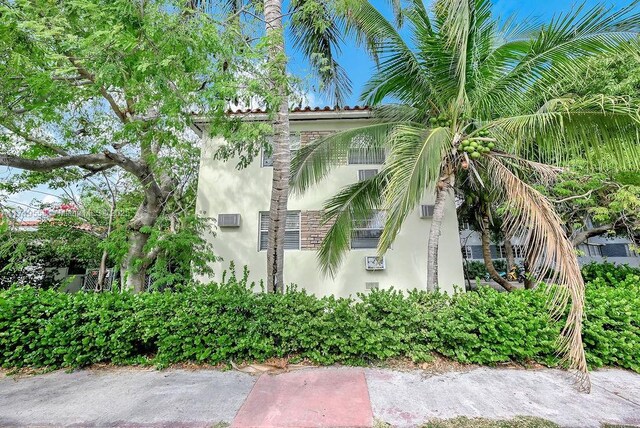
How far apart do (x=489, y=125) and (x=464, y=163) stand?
32.8 inches

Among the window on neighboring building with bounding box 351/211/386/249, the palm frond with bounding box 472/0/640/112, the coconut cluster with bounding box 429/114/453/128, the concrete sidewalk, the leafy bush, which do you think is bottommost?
the concrete sidewalk

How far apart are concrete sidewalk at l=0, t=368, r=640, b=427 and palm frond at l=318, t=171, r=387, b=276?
7.76 feet

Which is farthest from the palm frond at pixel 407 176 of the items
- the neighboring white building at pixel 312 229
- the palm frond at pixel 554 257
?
the neighboring white building at pixel 312 229

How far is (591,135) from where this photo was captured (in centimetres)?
420

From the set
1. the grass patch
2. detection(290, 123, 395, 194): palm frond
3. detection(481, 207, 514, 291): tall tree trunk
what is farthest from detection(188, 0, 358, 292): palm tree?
detection(481, 207, 514, 291): tall tree trunk

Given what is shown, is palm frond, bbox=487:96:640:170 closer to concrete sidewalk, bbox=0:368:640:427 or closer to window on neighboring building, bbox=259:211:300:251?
concrete sidewalk, bbox=0:368:640:427

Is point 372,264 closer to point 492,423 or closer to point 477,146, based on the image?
point 477,146

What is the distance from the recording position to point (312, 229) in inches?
311

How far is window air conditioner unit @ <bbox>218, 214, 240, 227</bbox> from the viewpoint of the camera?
25.8ft

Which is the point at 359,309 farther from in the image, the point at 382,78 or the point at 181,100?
the point at 382,78

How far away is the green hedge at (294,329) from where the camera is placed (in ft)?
14.1

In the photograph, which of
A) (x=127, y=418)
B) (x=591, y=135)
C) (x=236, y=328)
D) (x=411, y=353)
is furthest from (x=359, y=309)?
(x=591, y=135)

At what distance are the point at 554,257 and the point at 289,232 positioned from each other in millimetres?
5881

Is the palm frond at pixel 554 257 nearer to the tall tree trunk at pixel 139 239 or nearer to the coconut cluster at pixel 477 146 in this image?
the coconut cluster at pixel 477 146
